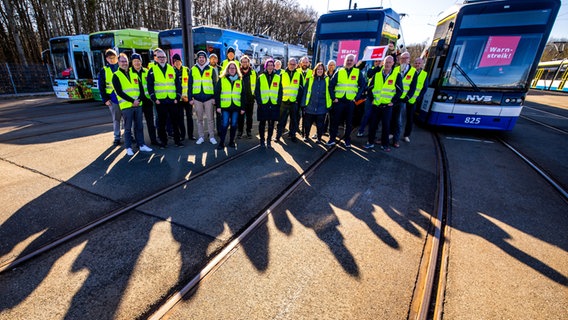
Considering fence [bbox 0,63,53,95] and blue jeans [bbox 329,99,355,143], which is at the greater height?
blue jeans [bbox 329,99,355,143]

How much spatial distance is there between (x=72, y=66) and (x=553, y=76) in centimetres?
4253

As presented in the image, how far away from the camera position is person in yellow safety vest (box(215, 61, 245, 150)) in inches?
232

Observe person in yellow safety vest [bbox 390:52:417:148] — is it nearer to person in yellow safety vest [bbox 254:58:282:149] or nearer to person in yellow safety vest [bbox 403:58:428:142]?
person in yellow safety vest [bbox 403:58:428:142]

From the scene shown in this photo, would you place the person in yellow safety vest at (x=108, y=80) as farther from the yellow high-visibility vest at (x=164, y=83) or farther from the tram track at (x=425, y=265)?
the tram track at (x=425, y=265)

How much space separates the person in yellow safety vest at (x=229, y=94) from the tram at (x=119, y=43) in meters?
8.92

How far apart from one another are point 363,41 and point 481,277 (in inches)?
296

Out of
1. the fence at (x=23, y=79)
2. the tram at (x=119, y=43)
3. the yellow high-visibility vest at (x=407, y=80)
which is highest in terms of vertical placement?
the tram at (x=119, y=43)

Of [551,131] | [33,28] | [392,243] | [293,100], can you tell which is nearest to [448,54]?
[293,100]

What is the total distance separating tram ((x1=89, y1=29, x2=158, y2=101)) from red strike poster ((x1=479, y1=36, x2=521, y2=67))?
13.3 meters

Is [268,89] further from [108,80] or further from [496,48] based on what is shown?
[496,48]

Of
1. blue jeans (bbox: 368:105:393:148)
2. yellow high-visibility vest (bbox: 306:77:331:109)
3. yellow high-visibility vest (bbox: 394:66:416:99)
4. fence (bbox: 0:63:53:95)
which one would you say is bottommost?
fence (bbox: 0:63:53:95)

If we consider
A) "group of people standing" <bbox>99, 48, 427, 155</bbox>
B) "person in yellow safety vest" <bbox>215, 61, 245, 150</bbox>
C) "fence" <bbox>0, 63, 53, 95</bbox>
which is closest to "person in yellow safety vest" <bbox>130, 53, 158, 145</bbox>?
"group of people standing" <bbox>99, 48, 427, 155</bbox>

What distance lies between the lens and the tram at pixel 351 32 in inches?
319

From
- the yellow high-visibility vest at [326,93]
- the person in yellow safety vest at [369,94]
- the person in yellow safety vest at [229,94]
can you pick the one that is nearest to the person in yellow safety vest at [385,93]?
the person in yellow safety vest at [369,94]
